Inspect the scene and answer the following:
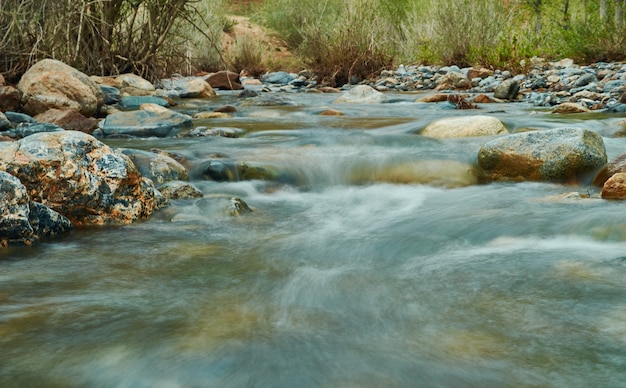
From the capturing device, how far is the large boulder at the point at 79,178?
3.14 m

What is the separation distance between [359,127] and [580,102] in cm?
282

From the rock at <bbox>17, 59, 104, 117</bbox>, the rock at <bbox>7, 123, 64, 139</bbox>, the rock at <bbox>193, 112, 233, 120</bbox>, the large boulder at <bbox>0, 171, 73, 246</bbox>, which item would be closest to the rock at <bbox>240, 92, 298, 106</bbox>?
the rock at <bbox>193, 112, 233, 120</bbox>

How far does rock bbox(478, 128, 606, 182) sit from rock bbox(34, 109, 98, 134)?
11.6 feet

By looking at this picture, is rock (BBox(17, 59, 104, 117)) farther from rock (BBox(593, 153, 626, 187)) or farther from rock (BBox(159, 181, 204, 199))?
rock (BBox(593, 153, 626, 187))

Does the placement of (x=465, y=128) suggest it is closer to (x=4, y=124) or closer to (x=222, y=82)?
(x=4, y=124)

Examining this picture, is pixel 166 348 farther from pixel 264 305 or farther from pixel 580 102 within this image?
pixel 580 102

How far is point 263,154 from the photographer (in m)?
4.83

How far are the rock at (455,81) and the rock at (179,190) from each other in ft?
26.6

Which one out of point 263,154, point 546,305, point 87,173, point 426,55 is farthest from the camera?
point 426,55

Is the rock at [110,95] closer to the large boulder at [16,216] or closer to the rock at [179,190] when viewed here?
the rock at [179,190]

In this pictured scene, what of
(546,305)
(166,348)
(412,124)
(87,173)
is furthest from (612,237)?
(412,124)

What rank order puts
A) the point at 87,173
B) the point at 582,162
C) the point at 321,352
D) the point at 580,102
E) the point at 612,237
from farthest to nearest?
1. the point at 580,102
2. the point at 582,162
3. the point at 87,173
4. the point at 612,237
5. the point at 321,352

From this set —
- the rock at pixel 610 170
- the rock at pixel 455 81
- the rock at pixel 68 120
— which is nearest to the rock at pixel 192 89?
the rock at pixel 68 120

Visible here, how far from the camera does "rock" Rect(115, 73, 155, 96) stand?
28.8ft
